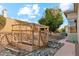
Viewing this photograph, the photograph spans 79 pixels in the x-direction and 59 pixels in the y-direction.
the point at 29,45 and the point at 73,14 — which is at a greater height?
the point at 73,14

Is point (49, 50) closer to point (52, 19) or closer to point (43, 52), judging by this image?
point (43, 52)

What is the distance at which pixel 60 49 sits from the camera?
147 cm

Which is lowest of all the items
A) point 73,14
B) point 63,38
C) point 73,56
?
point 73,56

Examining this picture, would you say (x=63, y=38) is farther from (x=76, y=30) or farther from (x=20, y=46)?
(x=20, y=46)

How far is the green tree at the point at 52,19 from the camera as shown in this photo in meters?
1.46

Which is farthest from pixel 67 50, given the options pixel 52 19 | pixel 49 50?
pixel 52 19

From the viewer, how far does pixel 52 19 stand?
148cm

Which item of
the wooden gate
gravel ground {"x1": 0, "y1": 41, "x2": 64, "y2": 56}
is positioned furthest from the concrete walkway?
the wooden gate

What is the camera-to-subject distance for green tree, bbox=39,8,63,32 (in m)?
1.46

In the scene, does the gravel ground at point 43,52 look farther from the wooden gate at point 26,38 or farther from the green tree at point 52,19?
the green tree at point 52,19

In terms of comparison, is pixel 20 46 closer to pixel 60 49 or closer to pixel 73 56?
pixel 60 49

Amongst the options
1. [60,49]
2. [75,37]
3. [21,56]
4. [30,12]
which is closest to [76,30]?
[75,37]

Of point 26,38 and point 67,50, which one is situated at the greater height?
point 26,38

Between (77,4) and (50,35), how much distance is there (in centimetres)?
38
